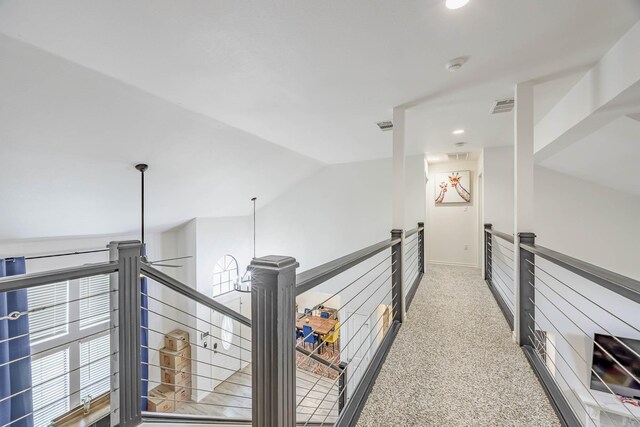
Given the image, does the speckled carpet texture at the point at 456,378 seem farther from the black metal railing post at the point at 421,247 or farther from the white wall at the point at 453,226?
the white wall at the point at 453,226

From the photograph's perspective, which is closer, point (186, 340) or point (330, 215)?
point (186, 340)

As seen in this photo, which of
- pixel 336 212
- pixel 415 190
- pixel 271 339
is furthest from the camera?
pixel 336 212

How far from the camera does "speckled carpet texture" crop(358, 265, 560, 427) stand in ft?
5.24

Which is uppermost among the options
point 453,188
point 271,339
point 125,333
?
point 453,188

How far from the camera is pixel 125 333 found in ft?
4.53

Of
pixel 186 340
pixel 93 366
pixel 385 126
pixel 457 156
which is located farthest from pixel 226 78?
pixel 186 340

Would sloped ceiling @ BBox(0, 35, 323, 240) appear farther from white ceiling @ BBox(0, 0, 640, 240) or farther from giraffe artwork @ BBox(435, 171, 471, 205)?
giraffe artwork @ BBox(435, 171, 471, 205)

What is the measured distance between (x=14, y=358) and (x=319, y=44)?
16.9 feet

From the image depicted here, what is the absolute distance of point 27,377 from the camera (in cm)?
357

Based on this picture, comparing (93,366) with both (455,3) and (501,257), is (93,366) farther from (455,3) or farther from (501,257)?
(501,257)

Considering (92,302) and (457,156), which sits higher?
Result: (457,156)

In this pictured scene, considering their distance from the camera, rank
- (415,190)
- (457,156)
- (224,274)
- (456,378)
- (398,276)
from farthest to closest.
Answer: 1. (224,274)
2. (457,156)
3. (415,190)
4. (398,276)
5. (456,378)

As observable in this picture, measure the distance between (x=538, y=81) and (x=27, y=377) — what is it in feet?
21.9

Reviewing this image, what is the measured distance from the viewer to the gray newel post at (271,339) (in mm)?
869
